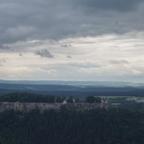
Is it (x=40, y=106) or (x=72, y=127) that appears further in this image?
(x=40, y=106)

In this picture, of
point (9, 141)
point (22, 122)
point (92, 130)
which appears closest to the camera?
point (9, 141)

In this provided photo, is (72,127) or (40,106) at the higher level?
(40,106)

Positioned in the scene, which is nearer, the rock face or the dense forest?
the dense forest

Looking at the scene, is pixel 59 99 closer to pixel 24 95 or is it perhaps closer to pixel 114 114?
pixel 24 95

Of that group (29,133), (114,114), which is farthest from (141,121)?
(29,133)

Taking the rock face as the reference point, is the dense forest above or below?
below

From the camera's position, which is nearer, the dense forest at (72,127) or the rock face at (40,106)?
the dense forest at (72,127)

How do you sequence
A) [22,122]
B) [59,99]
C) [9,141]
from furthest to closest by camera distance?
[59,99], [22,122], [9,141]

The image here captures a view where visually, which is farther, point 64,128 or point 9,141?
point 64,128
